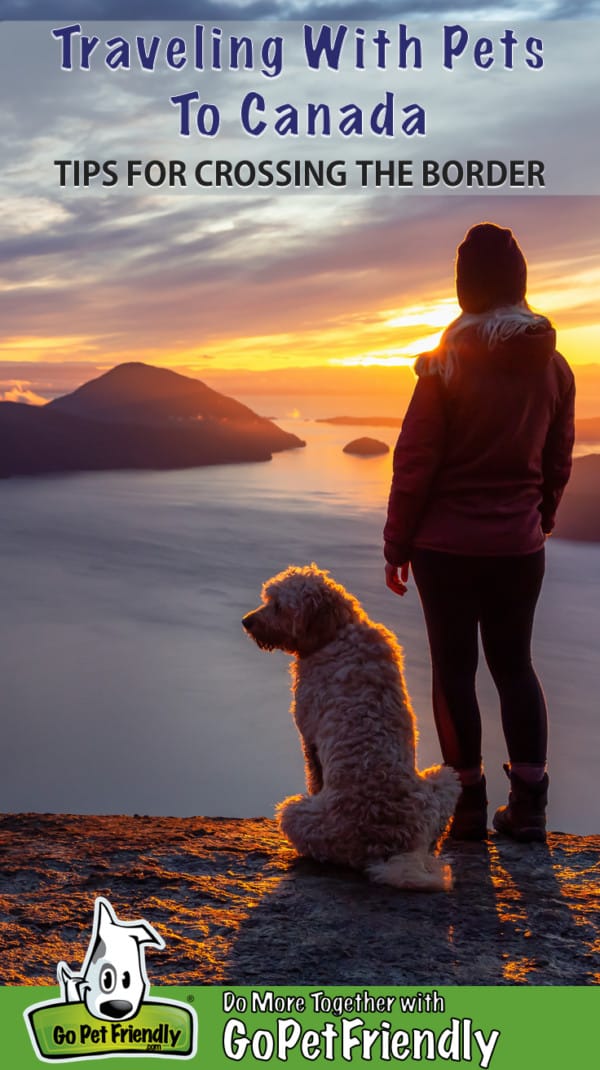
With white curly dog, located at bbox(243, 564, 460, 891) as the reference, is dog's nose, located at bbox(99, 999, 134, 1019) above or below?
below

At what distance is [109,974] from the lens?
2.77 metres

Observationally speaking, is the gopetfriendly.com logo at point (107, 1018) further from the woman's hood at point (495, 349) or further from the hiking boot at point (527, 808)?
the woman's hood at point (495, 349)

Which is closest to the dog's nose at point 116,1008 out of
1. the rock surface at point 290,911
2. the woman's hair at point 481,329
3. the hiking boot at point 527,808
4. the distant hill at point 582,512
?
the rock surface at point 290,911

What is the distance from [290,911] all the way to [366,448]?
1409cm

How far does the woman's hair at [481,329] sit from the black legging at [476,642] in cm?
80

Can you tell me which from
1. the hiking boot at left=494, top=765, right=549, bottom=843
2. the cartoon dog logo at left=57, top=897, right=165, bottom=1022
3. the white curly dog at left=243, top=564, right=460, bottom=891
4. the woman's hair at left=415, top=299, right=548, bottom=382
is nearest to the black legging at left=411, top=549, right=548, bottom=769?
the hiking boot at left=494, top=765, right=549, bottom=843

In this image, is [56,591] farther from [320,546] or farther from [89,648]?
[320,546]

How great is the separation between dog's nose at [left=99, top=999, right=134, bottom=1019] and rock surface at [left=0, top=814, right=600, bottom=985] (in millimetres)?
158

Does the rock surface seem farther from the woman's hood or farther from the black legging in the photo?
the woman's hood

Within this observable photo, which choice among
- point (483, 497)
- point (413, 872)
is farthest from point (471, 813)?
point (483, 497)

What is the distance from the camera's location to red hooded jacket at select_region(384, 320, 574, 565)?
3.77 metres

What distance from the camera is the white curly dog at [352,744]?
362 centimetres

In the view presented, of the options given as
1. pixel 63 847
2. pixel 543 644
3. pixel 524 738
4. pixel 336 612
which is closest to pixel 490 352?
pixel 336 612

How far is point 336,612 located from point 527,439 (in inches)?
44.0
